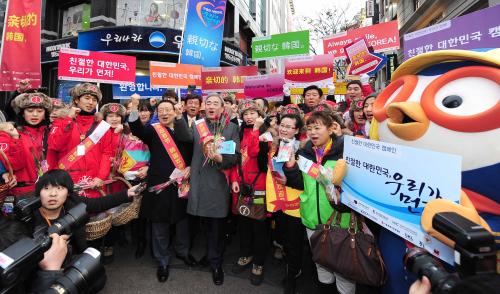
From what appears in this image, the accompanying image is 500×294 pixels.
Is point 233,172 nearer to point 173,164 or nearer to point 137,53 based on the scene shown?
point 173,164

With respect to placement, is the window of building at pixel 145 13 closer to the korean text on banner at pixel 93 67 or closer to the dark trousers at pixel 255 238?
the korean text on banner at pixel 93 67

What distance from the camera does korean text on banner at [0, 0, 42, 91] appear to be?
5.08 m

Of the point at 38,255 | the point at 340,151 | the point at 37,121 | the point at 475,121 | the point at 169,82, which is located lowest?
the point at 38,255

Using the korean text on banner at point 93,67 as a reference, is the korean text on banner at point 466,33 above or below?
below

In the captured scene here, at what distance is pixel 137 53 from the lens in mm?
12609

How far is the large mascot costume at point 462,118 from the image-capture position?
1.48 m

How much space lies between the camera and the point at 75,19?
47.8 ft

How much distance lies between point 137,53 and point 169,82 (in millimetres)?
7325

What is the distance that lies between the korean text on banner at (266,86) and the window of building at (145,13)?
802cm

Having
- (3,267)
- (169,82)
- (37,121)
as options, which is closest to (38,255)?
(3,267)

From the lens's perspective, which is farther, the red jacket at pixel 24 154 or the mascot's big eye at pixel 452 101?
the red jacket at pixel 24 154

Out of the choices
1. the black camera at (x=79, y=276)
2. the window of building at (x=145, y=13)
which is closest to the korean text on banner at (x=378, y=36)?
the window of building at (x=145, y=13)

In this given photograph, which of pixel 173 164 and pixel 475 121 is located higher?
pixel 475 121

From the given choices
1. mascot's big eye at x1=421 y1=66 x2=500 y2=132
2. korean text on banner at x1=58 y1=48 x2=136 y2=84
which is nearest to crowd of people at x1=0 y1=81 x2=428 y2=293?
mascot's big eye at x1=421 y1=66 x2=500 y2=132
